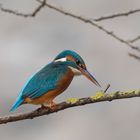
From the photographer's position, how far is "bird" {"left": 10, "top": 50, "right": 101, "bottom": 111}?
6.21ft

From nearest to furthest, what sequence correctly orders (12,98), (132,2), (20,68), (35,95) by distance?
(35,95) → (12,98) → (20,68) → (132,2)

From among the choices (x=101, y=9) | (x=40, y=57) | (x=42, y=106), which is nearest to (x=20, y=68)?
(x=40, y=57)

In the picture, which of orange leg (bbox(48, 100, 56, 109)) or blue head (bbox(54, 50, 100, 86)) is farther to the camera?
orange leg (bbox(48, 100, 56, 109))

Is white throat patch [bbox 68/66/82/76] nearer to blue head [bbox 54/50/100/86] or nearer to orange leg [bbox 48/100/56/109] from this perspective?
blue head [bbox 54/50/100/86]

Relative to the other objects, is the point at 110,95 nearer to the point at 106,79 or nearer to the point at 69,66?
the point at 69,66

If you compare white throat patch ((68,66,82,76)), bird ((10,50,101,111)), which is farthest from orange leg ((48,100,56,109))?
white throat patch ((68,66,82,76))

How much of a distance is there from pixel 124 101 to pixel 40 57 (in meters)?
0.96

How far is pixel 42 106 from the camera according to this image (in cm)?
204

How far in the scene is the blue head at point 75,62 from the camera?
1858 millimetres

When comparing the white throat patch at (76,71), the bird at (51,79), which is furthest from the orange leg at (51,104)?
the white throat patch at (76,71)

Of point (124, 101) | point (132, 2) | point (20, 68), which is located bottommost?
point (124, 101)

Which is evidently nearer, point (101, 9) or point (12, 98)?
point (12, 98)

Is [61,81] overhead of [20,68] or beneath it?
overhead

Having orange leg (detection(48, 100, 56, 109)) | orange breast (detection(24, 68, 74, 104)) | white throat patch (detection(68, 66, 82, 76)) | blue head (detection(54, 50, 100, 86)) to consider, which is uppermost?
blue head (detection(54, 50, 100, 86))
